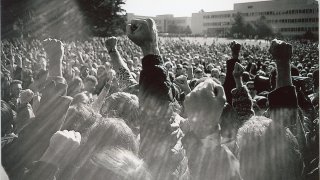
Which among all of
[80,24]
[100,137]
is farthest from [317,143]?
[80,24]

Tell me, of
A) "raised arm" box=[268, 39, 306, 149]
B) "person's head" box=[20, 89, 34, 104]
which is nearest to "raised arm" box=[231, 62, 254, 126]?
"raised arm" box=[268, 39, 306, 149]

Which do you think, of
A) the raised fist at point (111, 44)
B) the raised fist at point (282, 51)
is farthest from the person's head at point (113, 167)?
the raised fist at point (111, 44)

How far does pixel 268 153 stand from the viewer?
5.35ft

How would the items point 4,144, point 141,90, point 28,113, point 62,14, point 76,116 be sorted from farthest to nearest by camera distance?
point 62,14
point 28,113
point 4,144
point 76,116
point 141,90

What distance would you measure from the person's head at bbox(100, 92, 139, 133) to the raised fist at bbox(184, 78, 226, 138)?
0.30 m

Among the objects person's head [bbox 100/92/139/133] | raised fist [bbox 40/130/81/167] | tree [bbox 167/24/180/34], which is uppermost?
tree [bbox 167/24/180/34]

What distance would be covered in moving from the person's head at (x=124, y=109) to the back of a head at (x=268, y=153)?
519mm

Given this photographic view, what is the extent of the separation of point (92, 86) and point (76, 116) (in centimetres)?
321

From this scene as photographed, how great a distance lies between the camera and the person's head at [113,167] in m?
1.24

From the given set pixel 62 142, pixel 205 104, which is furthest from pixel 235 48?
pixel 62 142

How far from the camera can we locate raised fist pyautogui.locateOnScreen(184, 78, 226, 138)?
1.50m

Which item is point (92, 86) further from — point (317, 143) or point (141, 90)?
point (141, 90)

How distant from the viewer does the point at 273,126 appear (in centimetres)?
161

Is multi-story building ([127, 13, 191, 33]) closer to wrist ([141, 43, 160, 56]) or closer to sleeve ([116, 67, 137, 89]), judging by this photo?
sleeve ([116, 67, 137, 89])
